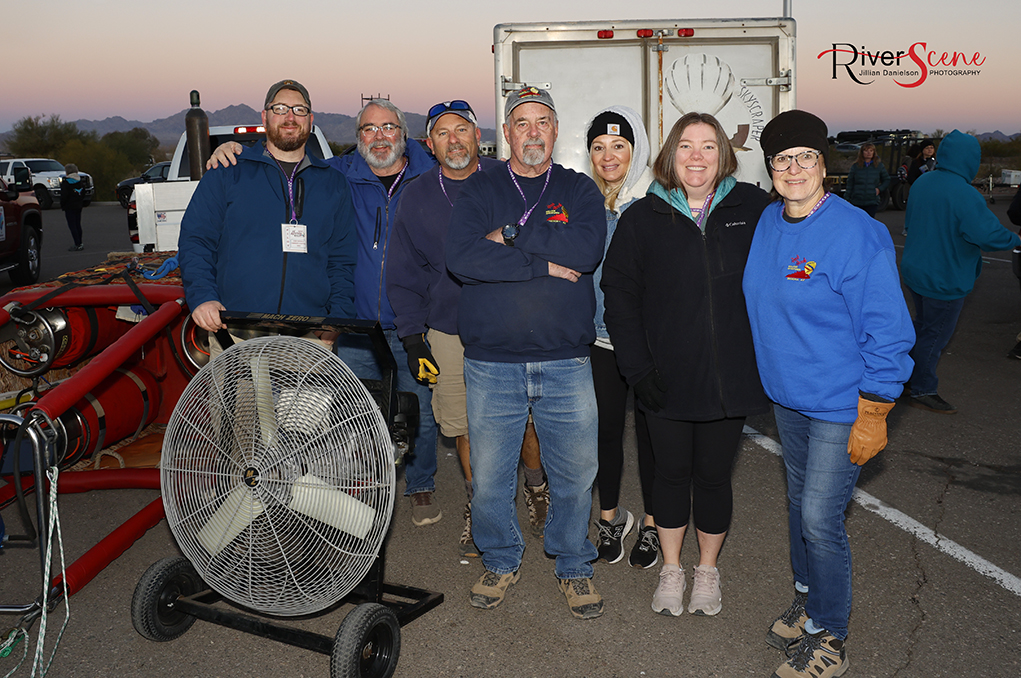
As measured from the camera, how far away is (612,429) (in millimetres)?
3811

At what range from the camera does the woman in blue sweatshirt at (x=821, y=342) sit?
8.69 feet

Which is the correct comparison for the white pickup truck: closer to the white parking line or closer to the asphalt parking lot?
the asphalt parking lot

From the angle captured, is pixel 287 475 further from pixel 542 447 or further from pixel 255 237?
pixel 255 237

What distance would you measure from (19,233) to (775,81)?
37.4ft


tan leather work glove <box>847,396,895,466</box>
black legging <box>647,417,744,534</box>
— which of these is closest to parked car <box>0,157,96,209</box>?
black legging <box>647,417,744,534</box>

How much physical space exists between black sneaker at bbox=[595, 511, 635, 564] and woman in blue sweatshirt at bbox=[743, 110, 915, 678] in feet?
3.57

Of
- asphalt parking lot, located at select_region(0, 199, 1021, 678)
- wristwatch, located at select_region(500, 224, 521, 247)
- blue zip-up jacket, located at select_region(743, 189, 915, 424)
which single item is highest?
wristwatch, located at select_region(500, 224, 521, 247)

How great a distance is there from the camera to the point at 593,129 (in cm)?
349

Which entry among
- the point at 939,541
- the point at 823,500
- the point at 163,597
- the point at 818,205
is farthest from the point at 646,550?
the point at 163,597

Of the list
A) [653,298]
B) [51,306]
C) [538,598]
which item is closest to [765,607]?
[538,598]

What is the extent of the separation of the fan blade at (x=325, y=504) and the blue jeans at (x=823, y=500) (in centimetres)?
155

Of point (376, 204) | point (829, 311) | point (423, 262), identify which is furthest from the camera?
point (376, 204)

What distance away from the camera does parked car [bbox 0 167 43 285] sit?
39.0 feet

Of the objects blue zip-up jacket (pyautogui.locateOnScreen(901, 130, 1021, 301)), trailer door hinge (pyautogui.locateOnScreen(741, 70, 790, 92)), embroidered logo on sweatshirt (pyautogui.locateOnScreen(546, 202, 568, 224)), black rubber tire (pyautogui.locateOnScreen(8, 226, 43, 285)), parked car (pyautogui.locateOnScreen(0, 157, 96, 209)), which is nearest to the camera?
embroidered logo on sweatshirt (pyautogui.locateOnScreen(546, 202, 568, 224))
